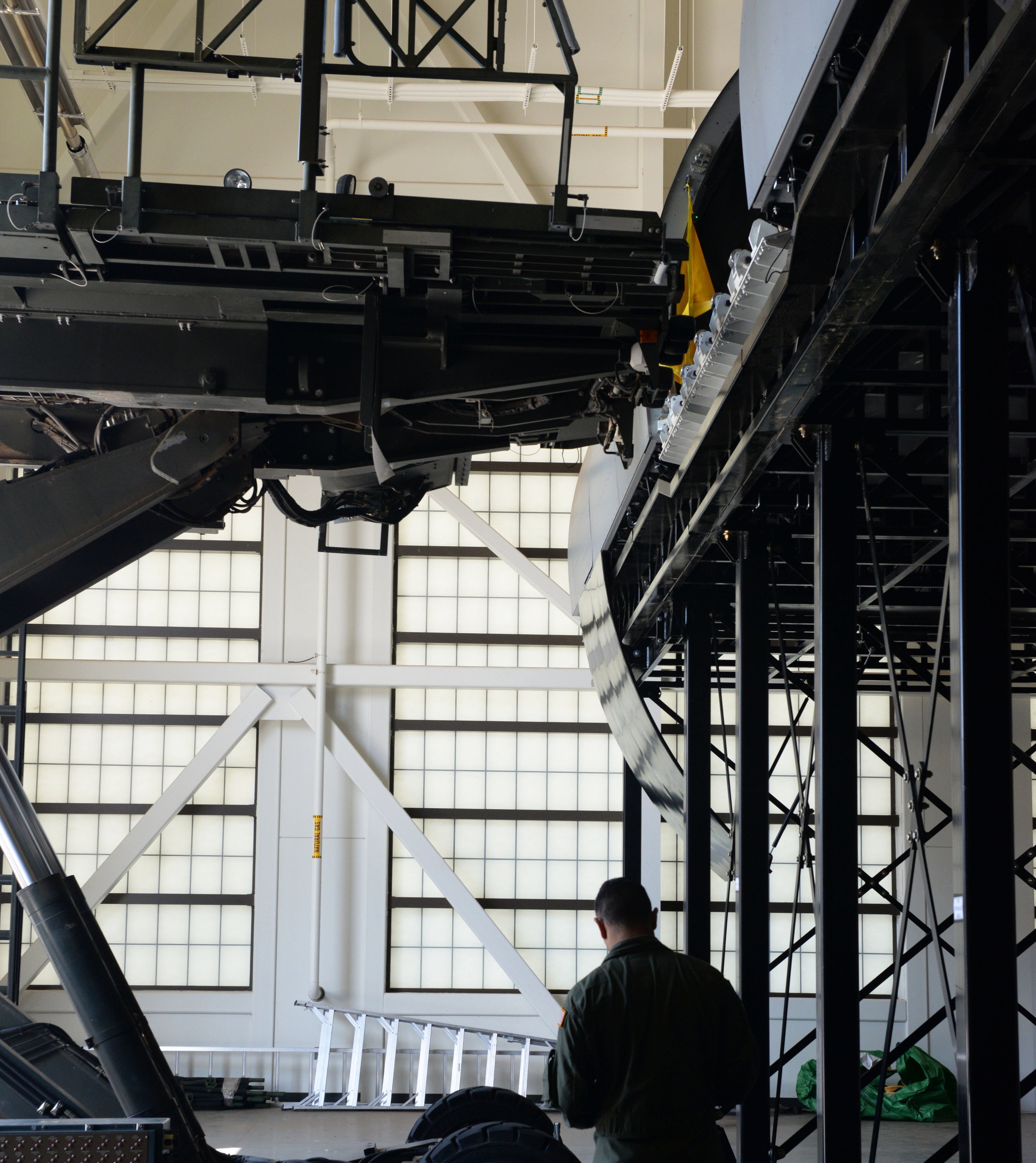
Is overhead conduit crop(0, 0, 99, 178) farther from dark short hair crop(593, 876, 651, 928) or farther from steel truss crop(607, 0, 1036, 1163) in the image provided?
dark short hair crop(593, 876, 651, 928)

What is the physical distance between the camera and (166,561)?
18.1 m

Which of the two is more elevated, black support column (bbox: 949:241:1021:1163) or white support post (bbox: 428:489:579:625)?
white support post (bbox: 428:489:579:625)

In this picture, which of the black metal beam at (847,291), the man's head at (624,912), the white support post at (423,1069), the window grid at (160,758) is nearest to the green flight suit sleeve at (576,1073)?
the man's head at (624,912)

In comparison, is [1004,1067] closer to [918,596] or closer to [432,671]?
[918,596]

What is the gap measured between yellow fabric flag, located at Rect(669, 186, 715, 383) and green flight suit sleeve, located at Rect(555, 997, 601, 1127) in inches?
136

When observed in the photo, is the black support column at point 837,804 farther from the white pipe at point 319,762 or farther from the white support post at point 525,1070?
the white pipe at point 319,762

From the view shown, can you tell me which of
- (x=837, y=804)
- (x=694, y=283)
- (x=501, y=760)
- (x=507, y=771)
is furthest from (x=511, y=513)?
(x=837, y=804)

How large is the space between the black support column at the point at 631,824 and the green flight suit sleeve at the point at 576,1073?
9.82 m

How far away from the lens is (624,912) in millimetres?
4766

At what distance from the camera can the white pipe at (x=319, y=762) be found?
1697 centimetres

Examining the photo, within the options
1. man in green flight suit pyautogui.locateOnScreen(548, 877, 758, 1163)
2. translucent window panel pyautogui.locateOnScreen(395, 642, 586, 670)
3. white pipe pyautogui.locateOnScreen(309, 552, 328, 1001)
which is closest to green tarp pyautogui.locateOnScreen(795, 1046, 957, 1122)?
translucent window panel pyautogui.locateOnScreen(395, 642, 586, 670)

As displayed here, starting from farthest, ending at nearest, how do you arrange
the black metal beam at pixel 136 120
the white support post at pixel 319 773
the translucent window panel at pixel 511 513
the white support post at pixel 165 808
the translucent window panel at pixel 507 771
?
the translucent window panel at pixel 511 513 → the translucent window panel at pixel 507 771 → the white support post at pixel 319 773 → the white support post at pixel 165 808 → the black metal beam at pixel 136 120

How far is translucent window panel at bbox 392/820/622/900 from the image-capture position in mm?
17641

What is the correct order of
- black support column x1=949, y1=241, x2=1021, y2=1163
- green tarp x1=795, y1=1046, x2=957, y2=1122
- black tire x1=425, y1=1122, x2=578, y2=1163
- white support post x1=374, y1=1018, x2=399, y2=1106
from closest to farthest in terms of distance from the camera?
1. black support column x1=949, y1=241, x2=1021, y2=1163
2. black tire x1=425, y1=1122, x2=578, y2=1163
3. green tarp x1=795, y1=1046, x2=957, y2=1122
4. white support post x1=374, y1=1018, x2=399, y2=1106
